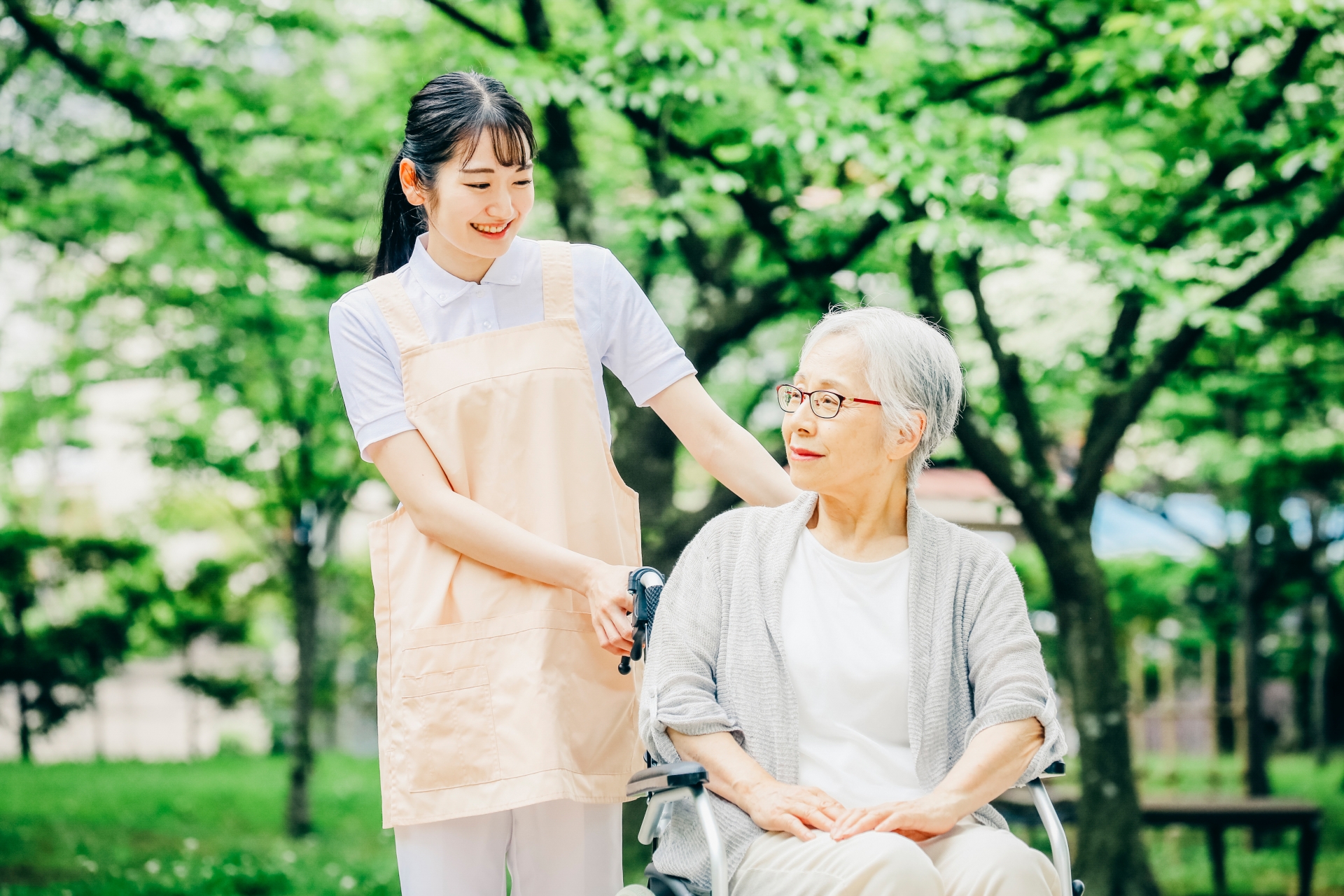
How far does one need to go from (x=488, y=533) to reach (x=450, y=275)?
454 mm

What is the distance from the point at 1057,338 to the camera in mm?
6809

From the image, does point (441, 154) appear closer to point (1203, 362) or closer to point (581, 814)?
point (581, 814)

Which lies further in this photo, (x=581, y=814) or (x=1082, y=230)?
(x=1082, y=230)

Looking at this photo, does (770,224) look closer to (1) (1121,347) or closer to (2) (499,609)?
(1) (1121,347)

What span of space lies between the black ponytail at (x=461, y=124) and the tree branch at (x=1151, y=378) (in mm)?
3657

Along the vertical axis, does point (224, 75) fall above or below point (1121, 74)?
above

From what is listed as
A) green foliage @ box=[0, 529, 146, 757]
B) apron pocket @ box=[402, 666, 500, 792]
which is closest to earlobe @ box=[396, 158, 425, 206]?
apron pocket @ box=[402, 666, 500, 792]

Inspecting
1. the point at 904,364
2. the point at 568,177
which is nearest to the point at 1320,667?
the point at 568,177

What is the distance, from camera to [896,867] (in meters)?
1.78

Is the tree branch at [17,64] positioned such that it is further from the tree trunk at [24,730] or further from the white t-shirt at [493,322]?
the tree trunk at [24,730]

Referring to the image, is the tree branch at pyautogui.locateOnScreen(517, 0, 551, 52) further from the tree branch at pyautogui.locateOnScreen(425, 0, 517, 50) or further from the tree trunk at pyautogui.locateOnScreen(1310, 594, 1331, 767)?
the tree trunk at pyautogui.locateOnScreen(1310, 594, 1331, 767)

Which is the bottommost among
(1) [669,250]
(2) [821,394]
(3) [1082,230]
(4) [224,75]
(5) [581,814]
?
(5) [581,814]

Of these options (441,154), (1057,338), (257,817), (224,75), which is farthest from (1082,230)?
(257,817)

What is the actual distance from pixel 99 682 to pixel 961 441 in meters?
9.67
